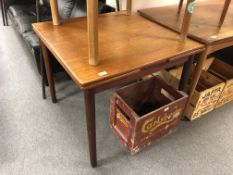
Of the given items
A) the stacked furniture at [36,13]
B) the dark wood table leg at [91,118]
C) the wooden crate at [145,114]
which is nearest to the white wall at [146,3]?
the stacked furniture at [36,13]

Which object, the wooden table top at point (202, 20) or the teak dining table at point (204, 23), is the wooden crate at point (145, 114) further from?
the wooden table top at point (202, 20)

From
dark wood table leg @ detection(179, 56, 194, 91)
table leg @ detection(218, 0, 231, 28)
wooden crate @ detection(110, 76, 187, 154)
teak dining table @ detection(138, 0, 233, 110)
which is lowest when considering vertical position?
wooden crate @ detection(110, 76, 187, 154)

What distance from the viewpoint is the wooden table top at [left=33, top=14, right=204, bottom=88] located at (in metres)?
0.89

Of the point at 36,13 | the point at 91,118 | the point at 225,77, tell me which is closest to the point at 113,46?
the point at 91,118

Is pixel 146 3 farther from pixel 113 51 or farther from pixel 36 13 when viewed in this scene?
pixel 36 13

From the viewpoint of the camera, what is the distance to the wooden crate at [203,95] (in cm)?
139

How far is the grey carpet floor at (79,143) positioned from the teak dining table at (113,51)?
0.18 meters

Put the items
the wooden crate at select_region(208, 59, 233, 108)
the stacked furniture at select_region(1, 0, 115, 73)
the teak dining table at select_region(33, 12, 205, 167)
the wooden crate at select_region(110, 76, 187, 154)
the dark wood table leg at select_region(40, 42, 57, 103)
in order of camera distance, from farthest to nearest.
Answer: the stacked furniture at select_region(1, 0, 115, 73) < the wooden crate at select_region(208, 59, 233, 108) < the dark wood table leg at select_region(40, 42, 57, 103) < the wooden crate at select_region(110, 76, 187, 154) < the teak dining table at select_region(33, 12, 205, 167)

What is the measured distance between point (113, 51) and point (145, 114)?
1.62 ft

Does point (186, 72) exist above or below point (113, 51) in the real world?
below

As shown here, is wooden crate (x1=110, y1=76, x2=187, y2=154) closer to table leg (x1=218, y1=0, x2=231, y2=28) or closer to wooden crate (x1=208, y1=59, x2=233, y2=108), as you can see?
wooden crate (x1=208, y1=59, x2=233, y2=108)

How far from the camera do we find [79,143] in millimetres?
1336

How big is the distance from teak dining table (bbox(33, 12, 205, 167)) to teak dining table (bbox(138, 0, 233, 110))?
0.06 meters

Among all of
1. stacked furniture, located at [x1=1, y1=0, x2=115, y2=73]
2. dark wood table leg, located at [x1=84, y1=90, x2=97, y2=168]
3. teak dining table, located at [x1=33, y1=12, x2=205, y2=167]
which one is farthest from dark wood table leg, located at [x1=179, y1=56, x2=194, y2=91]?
stacked furniture, located at [x1=1, y1=0, x2=115, y2=73]
